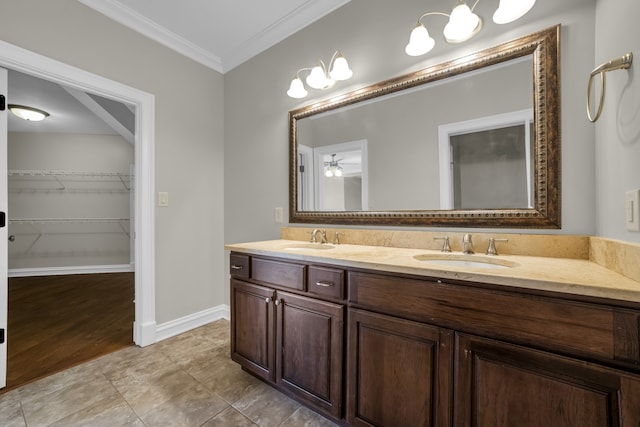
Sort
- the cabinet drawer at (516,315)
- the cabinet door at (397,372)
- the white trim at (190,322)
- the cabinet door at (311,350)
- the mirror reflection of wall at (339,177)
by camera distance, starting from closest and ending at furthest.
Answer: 1. the cabinet drawer at (516,315)
2. the cabinet door at (397,372)
3. the cabinet door at (311,350)
4. the mirror reflection of wall at (339,177)
5. the white trim at (190,322)

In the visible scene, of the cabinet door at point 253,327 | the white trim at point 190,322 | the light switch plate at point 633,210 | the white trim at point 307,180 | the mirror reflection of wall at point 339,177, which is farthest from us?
the white trim at point 190,322

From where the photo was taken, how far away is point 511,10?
118 cm

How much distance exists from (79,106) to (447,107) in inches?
177

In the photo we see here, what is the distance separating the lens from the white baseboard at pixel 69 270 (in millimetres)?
4289

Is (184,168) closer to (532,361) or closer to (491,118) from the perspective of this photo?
(491,118)

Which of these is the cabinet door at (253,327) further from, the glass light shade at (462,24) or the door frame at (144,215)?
the glass light shade at (462,24)

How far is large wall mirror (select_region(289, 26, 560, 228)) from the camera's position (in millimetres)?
1244

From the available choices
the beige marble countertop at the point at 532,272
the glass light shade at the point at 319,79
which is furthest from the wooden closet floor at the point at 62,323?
the glass light shade at the point at 319,79

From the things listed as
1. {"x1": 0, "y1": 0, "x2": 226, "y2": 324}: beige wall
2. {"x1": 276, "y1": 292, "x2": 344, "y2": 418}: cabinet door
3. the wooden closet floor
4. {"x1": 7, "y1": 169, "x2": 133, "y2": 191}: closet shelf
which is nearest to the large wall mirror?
{"x1": 276, "y1": 292, "x2": 344, "y2": 418}: cabinet door

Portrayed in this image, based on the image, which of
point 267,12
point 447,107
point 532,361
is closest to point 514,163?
point 447,107

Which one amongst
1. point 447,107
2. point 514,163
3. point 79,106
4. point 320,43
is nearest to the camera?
point 514,163

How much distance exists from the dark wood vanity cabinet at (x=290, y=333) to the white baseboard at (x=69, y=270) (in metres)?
4.16

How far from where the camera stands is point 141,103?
7.00 feet

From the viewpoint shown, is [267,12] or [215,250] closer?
[267,12]
